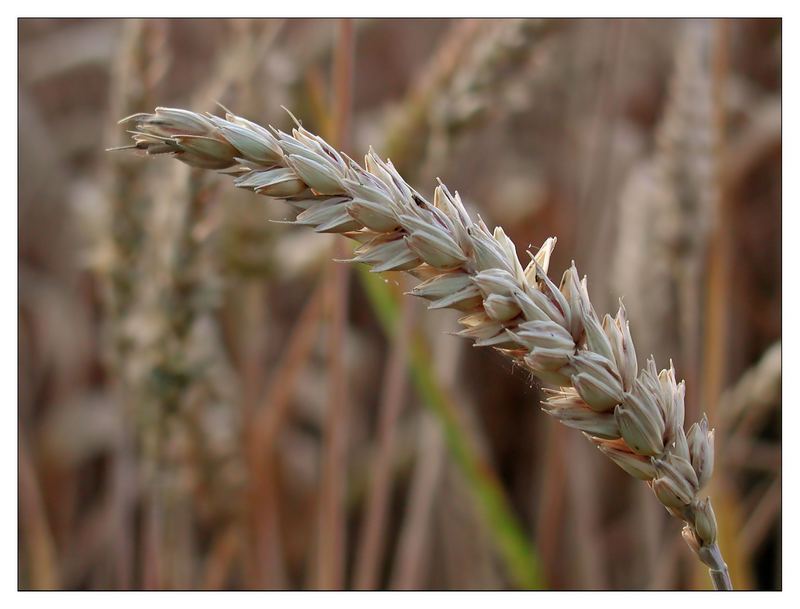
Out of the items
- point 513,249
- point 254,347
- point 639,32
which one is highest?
point 639,32

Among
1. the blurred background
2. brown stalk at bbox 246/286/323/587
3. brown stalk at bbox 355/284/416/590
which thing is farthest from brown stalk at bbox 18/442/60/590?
brown stalk at bbox 355/284/416/590

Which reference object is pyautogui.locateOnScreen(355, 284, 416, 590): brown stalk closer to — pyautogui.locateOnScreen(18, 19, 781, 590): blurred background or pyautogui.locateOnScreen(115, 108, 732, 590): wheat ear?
pyautogui.locateOnScreen(18, 19, 781, 590): blurred background

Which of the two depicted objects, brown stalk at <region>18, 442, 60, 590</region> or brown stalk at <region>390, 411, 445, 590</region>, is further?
brown stalk at <region>390, 411, 445, 590</region>

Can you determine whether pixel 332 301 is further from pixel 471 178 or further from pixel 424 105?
pixel 471 178

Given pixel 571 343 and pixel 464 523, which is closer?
pixel 571 343

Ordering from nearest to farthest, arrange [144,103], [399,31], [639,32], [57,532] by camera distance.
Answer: [144,103]
[57,532]
[639,32]
[399,31]

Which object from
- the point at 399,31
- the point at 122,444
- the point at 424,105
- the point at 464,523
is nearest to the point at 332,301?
the point at 424,105

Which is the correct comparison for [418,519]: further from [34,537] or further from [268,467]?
[34,537]

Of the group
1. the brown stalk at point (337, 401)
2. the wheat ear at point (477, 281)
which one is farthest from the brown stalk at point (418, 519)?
the wheat ear at point (477, 281)

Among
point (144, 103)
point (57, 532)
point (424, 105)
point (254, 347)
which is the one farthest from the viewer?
point (57, 532)
